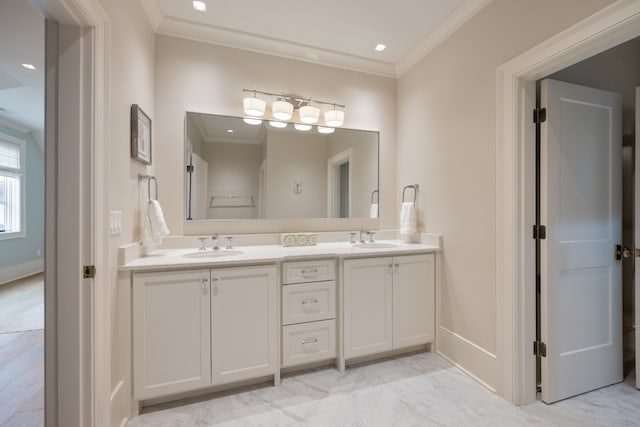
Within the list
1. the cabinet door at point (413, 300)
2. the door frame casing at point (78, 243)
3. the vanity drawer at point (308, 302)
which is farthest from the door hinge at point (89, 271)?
the cabinet door at point (413, 300)

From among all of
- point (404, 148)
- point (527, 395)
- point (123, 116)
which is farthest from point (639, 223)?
point (123, 116)

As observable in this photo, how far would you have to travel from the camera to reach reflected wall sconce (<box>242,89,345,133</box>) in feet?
7.85

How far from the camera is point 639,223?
1826 mm

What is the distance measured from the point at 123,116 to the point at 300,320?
1672mm

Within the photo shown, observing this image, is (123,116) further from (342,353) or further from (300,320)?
(342,353)

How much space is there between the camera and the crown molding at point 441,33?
1.97 meters

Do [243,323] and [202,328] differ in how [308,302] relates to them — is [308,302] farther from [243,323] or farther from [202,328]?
[202,328]

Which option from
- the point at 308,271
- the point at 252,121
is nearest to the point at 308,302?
the point at 308,271

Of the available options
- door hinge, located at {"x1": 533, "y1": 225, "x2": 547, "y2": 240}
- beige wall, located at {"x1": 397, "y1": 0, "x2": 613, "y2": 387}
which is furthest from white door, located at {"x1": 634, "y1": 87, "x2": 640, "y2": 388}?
beige wall, located at {"x1": 397, "y1": 0, "x2": 613, "y2": 387}

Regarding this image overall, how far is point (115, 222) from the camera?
1.52 meters

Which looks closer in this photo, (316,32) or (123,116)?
(123,116)

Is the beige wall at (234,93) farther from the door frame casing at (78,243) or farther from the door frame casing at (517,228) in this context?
the door frame casing at (517,228)

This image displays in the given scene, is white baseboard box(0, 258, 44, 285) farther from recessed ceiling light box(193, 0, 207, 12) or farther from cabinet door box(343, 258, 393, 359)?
cabinet door box(343, 258, 393, 359)

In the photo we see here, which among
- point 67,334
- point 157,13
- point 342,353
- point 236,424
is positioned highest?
point 157,13
